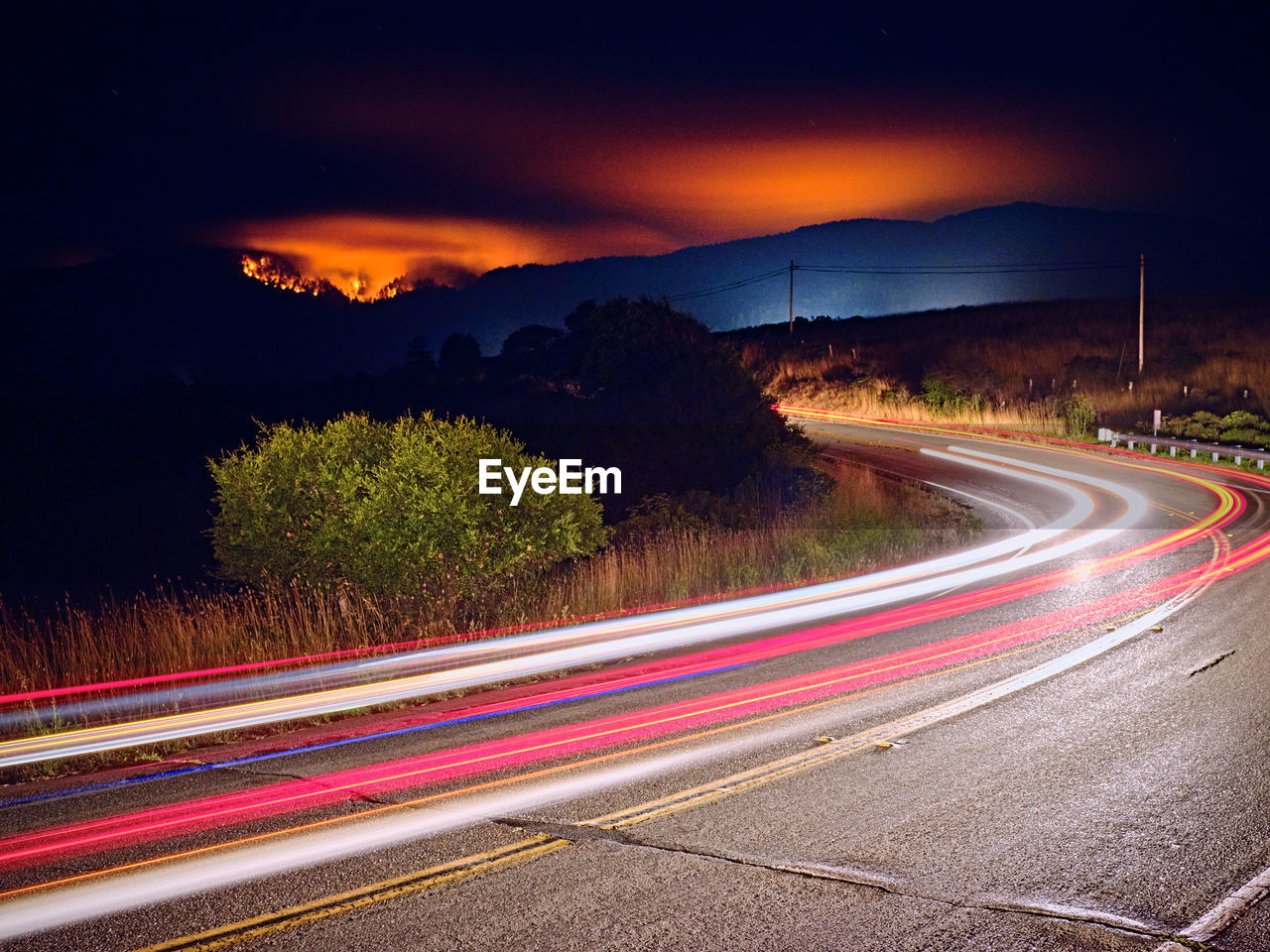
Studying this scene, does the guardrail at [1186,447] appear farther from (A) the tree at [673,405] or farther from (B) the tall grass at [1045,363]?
(A) the tree at [673,405]

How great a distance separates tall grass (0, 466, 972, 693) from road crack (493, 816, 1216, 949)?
6120mm

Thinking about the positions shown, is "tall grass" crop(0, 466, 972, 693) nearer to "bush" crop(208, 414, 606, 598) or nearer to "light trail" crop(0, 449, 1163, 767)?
"bush" crop(208, 414, 606, 598)

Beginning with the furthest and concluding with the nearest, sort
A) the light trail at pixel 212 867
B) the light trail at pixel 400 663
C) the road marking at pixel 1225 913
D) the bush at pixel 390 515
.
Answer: the bush at pixel 390 515 < the light trail at pixel 400 663 < the light trail at pixel 212 867 < the road marking at pixel 1225 913

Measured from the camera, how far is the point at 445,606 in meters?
12.8

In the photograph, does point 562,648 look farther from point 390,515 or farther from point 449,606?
point 390,515

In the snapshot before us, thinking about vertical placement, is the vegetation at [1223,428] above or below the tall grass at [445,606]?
above

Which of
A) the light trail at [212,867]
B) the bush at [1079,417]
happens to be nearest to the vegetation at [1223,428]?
the bush at [1079,417]

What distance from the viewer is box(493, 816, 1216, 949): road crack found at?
444cm

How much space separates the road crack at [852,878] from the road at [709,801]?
0.02 meters

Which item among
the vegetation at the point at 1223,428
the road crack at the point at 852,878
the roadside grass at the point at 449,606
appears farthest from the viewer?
the vegetation at the point at 1223,428

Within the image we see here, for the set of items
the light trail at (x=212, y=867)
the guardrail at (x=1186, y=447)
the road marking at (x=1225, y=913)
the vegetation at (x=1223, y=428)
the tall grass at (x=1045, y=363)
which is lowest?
the light trail at (x=212, y=867)

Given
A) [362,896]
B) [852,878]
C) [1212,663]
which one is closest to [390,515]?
[362,896]

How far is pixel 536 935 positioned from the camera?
4449mm

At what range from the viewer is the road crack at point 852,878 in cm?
444
